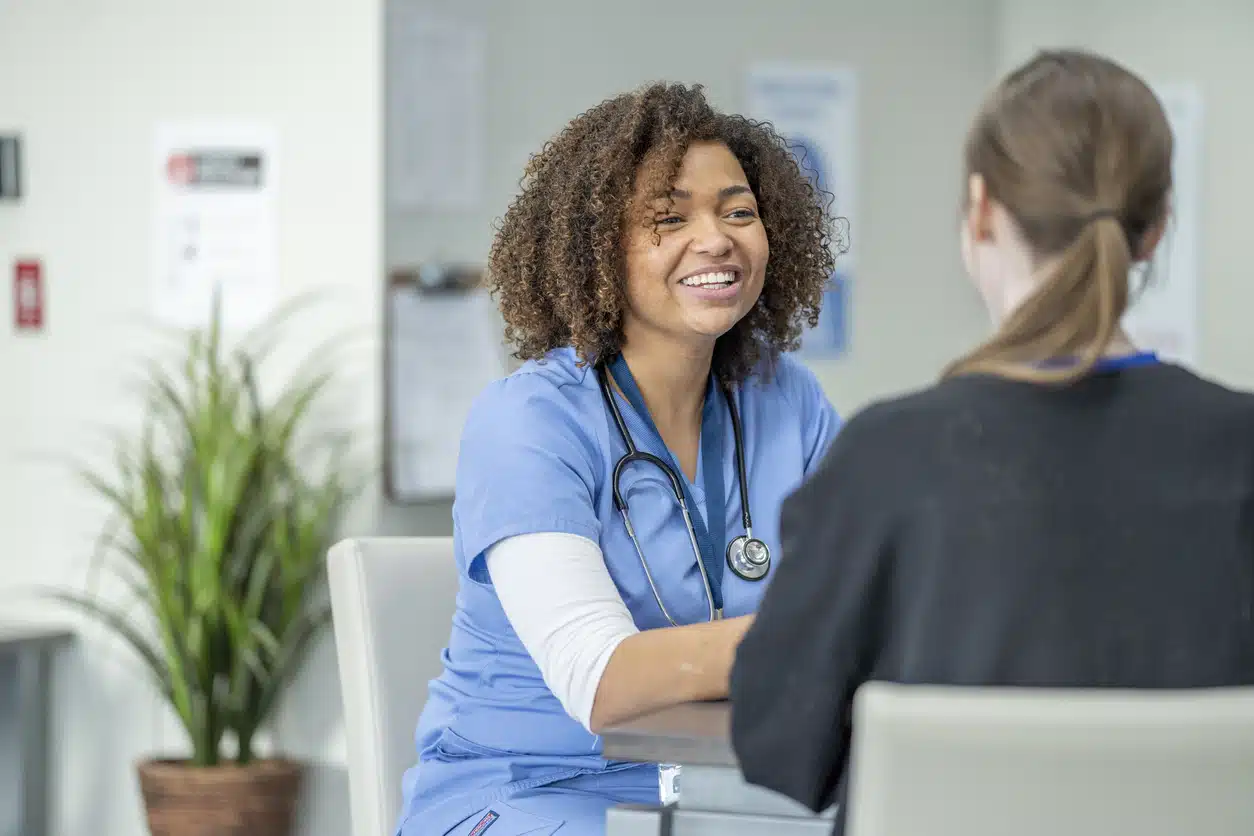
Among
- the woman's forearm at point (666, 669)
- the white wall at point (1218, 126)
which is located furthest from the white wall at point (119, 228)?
the white wall at point (1218, 126)

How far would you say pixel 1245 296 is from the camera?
4.91 metres

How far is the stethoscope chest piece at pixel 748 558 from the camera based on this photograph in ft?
Result: 6.16

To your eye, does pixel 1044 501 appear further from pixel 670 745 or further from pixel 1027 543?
pixel 670 745

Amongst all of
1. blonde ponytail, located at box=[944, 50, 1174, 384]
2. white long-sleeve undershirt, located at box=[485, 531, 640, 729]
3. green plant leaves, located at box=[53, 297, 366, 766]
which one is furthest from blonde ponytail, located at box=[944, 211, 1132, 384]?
green plant leaves, located at box=[53, 297, 366, 766]

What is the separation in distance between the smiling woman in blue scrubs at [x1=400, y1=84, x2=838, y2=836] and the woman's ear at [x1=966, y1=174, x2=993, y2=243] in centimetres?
47

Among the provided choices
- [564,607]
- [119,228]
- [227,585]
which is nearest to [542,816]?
[564,607]

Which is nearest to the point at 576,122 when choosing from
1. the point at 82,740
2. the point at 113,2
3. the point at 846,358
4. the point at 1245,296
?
the point at 113,2

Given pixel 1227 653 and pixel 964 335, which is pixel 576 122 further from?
pixel 964 335

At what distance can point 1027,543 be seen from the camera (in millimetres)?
1078

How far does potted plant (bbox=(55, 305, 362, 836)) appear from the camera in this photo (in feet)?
11.2

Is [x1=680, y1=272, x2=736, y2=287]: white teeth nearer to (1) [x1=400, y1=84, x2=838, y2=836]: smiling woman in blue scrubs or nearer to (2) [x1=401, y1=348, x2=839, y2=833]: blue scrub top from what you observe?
(1) [x1=400, y1=84, x2=838, y2=836]: smiling woman in blue scrubs

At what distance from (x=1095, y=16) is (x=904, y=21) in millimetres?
586

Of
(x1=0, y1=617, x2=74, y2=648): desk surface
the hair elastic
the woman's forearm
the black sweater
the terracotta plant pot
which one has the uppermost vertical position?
the hair elastic

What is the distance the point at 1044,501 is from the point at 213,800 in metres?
2.67
